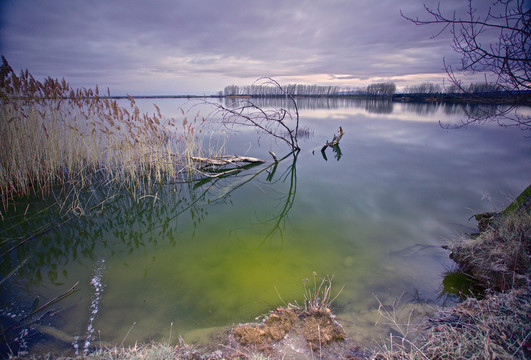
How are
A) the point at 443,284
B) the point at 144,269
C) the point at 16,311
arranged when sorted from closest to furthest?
the point at 16,311, the point at 443,284, the point at 144,269

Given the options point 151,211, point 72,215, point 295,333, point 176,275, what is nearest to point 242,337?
point 295,333

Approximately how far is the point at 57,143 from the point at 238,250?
4.33 m

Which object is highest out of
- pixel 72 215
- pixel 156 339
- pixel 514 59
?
pixel 514 59

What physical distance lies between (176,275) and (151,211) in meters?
2.05

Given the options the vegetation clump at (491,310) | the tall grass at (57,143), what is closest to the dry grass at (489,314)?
the vegetation clump at (491,310)

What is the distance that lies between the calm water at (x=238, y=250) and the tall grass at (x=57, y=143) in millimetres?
587

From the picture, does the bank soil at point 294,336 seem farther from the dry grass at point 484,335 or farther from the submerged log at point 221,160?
the submerged log at point 221,160

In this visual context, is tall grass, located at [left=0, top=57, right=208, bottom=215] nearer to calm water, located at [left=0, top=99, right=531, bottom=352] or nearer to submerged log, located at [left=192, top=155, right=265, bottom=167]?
submerged log, located at [left=192, top=155, right=265, bottom=167]

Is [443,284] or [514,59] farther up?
[514,59]

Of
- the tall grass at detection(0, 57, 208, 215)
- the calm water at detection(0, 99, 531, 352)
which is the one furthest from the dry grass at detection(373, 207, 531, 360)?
the tall grass at detection(0, 57, 208, 215)

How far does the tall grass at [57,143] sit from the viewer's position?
4266 millimetres

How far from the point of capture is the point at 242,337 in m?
1.92

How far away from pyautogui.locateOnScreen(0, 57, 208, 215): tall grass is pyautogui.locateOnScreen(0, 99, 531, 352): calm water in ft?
1.93

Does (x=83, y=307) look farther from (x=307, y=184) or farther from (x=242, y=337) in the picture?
(x=307, y=184)
